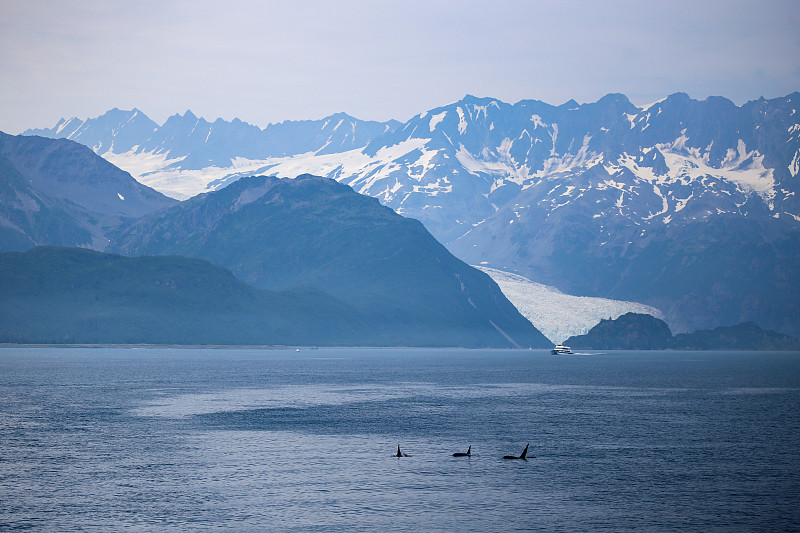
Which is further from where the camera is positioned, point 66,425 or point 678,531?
point 66,425

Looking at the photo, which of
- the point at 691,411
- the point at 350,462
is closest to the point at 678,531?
the point at 350,462

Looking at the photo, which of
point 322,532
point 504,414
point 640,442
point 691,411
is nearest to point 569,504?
point 322,532

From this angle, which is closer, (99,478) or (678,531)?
(678,531)

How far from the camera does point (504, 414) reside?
175m

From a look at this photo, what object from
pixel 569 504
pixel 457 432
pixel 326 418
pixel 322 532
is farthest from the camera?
pixel 326 418

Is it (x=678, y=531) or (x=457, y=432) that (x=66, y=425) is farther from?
(x=678, y=531)

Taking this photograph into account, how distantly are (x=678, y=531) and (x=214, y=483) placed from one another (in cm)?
4874

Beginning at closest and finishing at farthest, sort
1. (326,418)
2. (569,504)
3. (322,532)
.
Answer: (322,532)
(569,504)
(326,418)

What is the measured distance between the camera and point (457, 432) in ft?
479

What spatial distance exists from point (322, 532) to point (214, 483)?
80.6 ft

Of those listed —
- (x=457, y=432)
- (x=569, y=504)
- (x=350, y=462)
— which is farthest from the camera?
(x=457, y=432)

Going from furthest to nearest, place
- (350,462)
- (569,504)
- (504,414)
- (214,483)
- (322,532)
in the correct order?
1. (504,414)
2. (350,462)
3. (214,483)
4. (569,504)
5. (322,532)

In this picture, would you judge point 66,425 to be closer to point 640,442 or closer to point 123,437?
point 123,437

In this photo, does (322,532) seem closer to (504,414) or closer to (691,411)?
(504,414)
